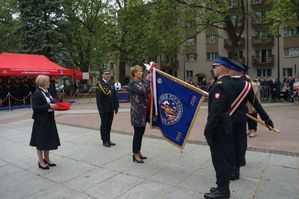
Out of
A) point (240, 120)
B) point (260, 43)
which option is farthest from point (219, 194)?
point (260, 43)

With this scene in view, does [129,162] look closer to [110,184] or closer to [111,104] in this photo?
[110,184]

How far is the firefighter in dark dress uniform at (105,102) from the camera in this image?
24.6 ft

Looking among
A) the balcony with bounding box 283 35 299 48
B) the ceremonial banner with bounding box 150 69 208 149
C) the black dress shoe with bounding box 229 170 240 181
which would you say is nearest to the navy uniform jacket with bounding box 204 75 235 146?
the ceremonial banner with bounding box 150 69 208 149

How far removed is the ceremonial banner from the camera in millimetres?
5184

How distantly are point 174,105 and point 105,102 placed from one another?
2632 mm

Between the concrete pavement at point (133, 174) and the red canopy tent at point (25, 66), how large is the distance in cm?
1326

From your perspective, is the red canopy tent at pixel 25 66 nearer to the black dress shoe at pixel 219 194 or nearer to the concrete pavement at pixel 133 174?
the concrete pavement at pixel 133 174

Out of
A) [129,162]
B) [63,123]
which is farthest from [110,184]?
[63,123]

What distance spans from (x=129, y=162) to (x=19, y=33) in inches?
1082

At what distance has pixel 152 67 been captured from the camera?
5.57m

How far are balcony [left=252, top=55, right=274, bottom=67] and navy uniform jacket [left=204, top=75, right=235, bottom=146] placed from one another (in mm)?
43829

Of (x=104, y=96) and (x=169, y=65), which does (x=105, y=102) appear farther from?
(x=169, y=65)

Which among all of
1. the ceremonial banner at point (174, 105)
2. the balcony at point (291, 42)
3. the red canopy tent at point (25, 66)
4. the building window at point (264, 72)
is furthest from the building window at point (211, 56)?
the ceremonial banner at point (174, 105)

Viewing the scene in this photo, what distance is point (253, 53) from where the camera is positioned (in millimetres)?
46312
